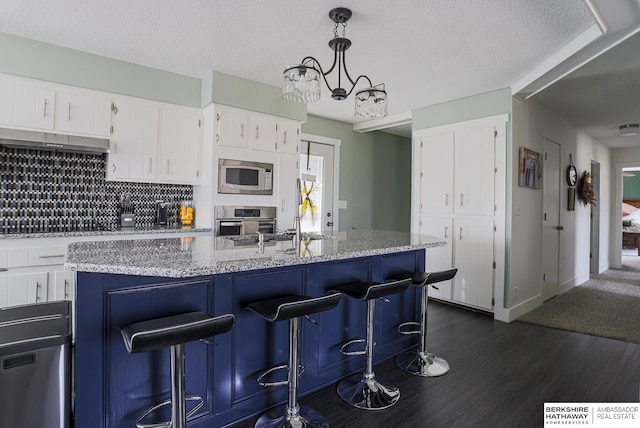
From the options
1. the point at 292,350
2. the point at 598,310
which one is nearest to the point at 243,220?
the point at 292,350

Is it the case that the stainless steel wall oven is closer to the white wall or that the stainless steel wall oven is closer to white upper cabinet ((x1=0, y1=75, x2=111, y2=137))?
white upper cabinet ((x1=0, y1=75, x2=111, y2=137))

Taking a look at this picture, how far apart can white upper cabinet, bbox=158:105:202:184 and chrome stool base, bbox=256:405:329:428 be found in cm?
267

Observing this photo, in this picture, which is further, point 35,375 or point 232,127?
point 232,127

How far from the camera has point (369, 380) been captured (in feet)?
7.68

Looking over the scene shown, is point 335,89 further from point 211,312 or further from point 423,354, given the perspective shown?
point 423,354

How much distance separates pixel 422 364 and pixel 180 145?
3147 millimetres

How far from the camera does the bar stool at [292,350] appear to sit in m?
1.74

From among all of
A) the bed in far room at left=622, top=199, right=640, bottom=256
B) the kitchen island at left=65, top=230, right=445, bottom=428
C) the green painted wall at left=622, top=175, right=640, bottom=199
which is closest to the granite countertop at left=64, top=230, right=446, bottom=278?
the kitchen island at left=65, top=230, right=445, bottom=428

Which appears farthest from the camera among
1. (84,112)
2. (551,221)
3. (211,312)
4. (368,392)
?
(551,221)

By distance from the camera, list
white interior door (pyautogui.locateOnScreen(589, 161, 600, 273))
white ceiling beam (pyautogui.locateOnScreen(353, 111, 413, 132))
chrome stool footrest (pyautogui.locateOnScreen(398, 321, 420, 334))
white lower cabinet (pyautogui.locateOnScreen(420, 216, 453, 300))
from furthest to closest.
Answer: white interior door (pyautogui.locateOnScreen(589, 161, 600, 273)), white ceiling beam (pyautogui.locateOnScreen(353, 111, 413, 132)), white lower cabinet (pyautogui.locateOnScreen(420, 216, 453, 300)), chrome stool footrest (pyautogui.locateOnScreen(398, 321, 420, 334))

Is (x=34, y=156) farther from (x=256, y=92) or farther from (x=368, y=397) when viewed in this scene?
(x=368, y=397)

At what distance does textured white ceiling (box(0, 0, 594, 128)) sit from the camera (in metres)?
2.43

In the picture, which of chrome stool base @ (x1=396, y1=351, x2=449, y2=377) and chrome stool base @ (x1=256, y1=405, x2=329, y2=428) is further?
chrome stool base @ (x1=396, y1=351, x2=449, y2=377)

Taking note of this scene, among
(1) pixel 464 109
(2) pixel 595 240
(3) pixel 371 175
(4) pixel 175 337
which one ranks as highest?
(1) pixel 464 109
